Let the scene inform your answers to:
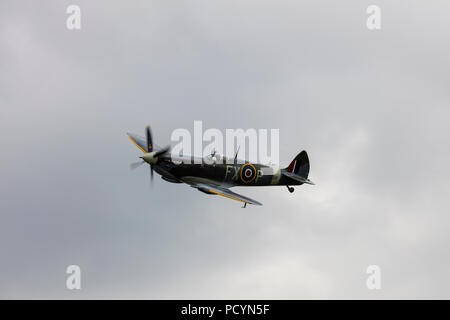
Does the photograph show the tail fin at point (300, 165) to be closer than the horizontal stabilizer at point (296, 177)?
No

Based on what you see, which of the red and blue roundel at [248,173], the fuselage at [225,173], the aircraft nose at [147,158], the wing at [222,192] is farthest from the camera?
the red and blue roundel at [248,173]

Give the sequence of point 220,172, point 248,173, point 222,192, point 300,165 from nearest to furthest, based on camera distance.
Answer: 1. point 222,192
2. point 220,172
3. point 248,173
4. point 300,165

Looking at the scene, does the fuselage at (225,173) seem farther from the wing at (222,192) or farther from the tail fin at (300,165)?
the wing at (222,192)

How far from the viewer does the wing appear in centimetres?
2756

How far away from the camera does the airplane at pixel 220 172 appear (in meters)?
29.3

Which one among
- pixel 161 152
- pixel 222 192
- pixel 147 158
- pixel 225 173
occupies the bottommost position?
pixel 222 192

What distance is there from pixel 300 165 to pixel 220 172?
17.9 ft

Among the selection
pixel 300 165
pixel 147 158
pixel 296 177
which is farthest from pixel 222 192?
pixel 300 165

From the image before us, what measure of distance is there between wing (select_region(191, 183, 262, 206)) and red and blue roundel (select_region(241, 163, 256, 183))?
2530mm

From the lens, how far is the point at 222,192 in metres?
28.7

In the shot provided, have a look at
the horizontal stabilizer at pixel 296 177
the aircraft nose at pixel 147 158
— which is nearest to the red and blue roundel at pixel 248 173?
the horizontal stabilizer at pixel 296 177

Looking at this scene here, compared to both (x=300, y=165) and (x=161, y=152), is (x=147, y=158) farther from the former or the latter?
(x=300, y=165)

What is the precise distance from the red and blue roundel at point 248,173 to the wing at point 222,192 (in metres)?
2.53
